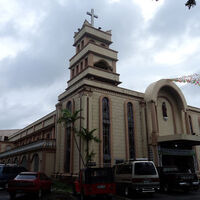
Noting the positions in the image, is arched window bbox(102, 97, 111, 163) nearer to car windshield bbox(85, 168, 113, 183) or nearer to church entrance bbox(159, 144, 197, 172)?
church entrance bbox(159, 144, 197, 172)

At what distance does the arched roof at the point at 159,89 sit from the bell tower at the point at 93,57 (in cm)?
425

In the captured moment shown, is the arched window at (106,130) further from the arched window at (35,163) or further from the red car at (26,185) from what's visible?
the red car at (26,185)

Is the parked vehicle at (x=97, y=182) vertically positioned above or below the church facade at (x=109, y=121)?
below

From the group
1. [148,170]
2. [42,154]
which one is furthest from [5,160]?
[148,170]

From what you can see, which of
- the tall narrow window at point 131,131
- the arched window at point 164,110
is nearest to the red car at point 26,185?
the tall narrow window at point 131,131

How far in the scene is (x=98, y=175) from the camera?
1150 centimetres

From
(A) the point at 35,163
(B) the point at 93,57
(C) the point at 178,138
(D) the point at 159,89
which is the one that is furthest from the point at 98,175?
(B) the point at 93,57

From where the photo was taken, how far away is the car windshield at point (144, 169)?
12.9m

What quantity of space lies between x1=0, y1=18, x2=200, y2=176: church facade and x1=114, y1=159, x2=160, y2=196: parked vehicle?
6.90m

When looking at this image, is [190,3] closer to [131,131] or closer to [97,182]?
[97,182]

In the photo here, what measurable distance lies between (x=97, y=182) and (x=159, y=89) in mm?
17772

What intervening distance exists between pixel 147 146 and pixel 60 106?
11430 millimetres

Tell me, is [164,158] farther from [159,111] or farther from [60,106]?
[60,106]

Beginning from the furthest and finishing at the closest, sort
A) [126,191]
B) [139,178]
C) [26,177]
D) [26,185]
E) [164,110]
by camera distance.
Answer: [164,110] < [126,191] < [139,178] < [26,177] < [26,185]
